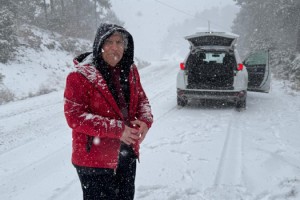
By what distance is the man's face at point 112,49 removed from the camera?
2170 millimetres

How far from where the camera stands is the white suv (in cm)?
792

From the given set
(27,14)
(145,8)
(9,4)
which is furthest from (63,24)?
(145,8)

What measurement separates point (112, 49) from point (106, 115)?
499mm

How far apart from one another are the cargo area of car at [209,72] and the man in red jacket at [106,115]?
6.03 meters

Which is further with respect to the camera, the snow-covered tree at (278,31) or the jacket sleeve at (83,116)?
Result: the snow-covered tree at (278,31)

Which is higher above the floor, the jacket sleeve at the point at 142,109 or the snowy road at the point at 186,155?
the jacket sleeve at the point at 142,109

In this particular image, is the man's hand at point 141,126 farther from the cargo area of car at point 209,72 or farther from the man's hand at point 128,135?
the cargo area of car at point 209,72

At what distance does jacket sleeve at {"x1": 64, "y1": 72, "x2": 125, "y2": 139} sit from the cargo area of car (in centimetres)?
638

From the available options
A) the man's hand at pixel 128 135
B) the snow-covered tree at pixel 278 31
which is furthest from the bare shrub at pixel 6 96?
the snow-covered tree at pixel 278 31

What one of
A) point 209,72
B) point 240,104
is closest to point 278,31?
point 209,72

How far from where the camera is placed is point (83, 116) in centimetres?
196

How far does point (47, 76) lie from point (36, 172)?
10.1 m

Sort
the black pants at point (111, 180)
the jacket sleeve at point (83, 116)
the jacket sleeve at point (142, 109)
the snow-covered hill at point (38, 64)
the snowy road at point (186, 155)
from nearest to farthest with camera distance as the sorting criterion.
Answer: the jacket sleeve at point (83, 116)
the black pants at point (111, 180)
the jacket sleeve at point (142, 109)
the snowy road at point (186, 155)
the snow-covered hill at point (38, 64)

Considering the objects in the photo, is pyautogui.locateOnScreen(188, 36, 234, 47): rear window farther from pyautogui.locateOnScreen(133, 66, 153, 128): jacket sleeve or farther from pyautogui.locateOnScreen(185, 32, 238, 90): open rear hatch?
pyautogui.locateOnScreen(133, 66, 153, 128): jacket sleeve
